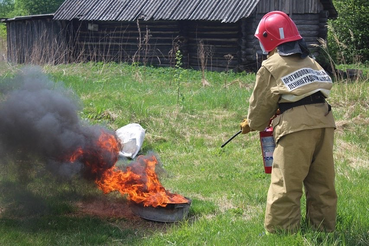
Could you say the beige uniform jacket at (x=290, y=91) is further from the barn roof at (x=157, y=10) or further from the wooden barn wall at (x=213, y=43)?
the wooden barn wall at (x=213, y=43)

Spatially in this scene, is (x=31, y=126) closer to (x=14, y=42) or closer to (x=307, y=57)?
(x=307, y=57)

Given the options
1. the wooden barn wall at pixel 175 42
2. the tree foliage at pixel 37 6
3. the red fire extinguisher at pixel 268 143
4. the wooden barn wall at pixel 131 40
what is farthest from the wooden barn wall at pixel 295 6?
the tree foliage at pixel 37 6

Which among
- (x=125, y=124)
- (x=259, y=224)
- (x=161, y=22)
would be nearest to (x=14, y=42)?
(x=161, y=22)

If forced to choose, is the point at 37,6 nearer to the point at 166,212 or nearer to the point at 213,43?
the point at 213,43

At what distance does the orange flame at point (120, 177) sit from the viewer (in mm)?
5348

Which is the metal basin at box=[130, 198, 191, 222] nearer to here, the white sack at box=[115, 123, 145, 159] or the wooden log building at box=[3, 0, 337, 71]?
the white sack at box=[115, 123, 145, 159]

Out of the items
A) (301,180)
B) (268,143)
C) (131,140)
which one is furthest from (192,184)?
(301,180)

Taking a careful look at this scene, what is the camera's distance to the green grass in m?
4.80

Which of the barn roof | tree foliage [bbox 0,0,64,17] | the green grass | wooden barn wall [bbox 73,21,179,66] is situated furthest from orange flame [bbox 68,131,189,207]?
tree foliage [bbox 0,0,64,17]

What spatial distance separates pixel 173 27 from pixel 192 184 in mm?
15388

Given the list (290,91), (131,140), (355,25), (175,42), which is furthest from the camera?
(355,25)

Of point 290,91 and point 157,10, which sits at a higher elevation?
point 157,10

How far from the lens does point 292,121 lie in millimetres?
4223

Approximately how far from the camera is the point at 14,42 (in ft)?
78.6
